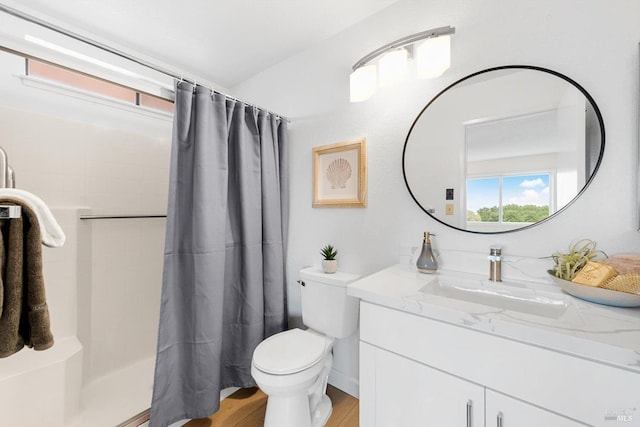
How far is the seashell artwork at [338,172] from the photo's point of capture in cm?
172

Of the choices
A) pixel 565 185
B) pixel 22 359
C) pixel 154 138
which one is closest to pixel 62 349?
pixel 22 359

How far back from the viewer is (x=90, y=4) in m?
1.49

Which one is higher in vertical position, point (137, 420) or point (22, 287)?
point (22, 287)

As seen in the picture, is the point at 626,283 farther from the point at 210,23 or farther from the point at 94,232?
the point at 94,232

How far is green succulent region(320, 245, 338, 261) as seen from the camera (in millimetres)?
1678

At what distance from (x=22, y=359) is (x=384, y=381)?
1.88m

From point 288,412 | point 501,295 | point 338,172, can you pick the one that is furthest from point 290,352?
point 338,172

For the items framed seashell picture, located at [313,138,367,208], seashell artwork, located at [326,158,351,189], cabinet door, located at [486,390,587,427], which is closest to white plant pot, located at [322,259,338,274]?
Result: framed seashell picture, located at [313,138,367,208]

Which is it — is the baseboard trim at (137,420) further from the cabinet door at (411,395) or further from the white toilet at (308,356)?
the cabinet door at (411,395)

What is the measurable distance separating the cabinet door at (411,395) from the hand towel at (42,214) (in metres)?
1.08

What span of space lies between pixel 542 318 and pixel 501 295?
323mm

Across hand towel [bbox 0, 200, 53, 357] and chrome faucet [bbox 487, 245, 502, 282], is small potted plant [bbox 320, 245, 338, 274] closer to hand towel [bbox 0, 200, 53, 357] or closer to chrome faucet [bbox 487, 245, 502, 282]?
chrome faucet [bbox 487, 245, 502, 282]

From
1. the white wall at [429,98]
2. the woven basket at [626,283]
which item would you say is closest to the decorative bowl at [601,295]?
the woven basket at [626,283]

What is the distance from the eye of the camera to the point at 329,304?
60.1 inches
